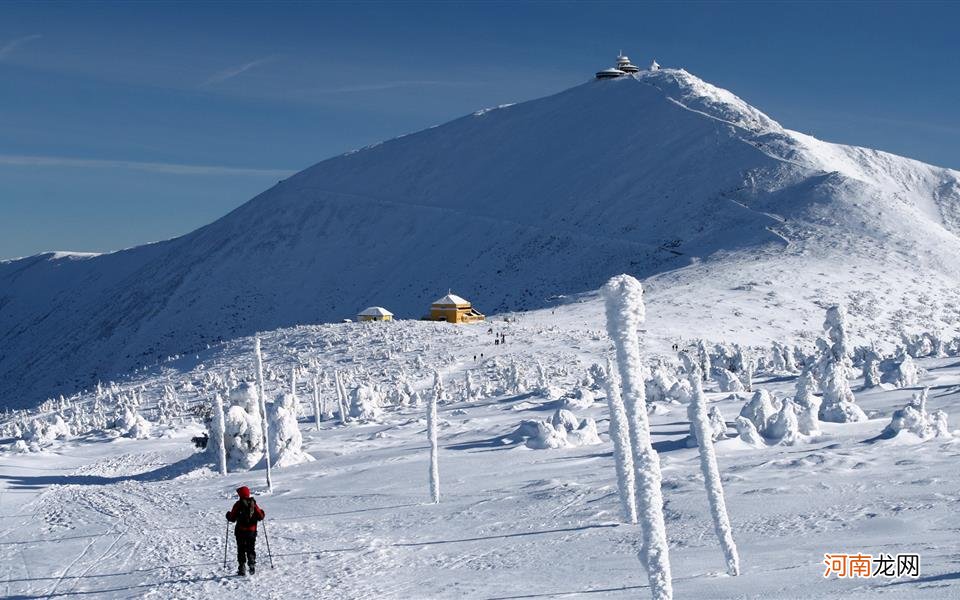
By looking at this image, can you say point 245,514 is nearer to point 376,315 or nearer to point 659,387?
point 659,387

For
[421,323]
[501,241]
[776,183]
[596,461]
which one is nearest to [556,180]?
[501,241]

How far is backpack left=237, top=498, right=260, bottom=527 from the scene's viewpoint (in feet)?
46.2

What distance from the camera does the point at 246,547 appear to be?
14273 millimetres

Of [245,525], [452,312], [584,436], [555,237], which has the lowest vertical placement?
[584,436]

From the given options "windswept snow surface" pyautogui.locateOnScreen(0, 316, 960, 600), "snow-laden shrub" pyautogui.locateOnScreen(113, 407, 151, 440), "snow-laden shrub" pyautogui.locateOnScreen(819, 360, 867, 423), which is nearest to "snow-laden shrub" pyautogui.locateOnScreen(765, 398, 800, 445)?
"windswept snow surface" pyautogui.locateOnScreen(0, 316, 960, 600)

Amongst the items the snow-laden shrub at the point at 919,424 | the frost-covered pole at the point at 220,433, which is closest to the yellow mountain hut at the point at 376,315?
the frost-covered pole at the point at 220,433

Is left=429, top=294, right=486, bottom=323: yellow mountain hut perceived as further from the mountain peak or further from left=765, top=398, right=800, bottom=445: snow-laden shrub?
the mountain peak

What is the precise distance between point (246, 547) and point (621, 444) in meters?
6.05

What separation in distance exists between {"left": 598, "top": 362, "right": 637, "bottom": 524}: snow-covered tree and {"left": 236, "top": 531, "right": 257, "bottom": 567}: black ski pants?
5.79 m

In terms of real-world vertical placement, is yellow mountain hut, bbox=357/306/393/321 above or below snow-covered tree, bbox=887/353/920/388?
above

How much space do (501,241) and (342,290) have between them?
1989 cm

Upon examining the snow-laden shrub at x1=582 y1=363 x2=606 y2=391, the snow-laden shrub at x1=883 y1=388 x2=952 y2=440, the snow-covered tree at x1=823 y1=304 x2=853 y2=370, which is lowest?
the snow-laden shrub at x1=883 y1=388 x2=952 y2=440

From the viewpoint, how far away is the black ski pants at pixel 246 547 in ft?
46.5

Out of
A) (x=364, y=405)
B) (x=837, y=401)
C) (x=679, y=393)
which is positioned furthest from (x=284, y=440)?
(x=837, y=401)
